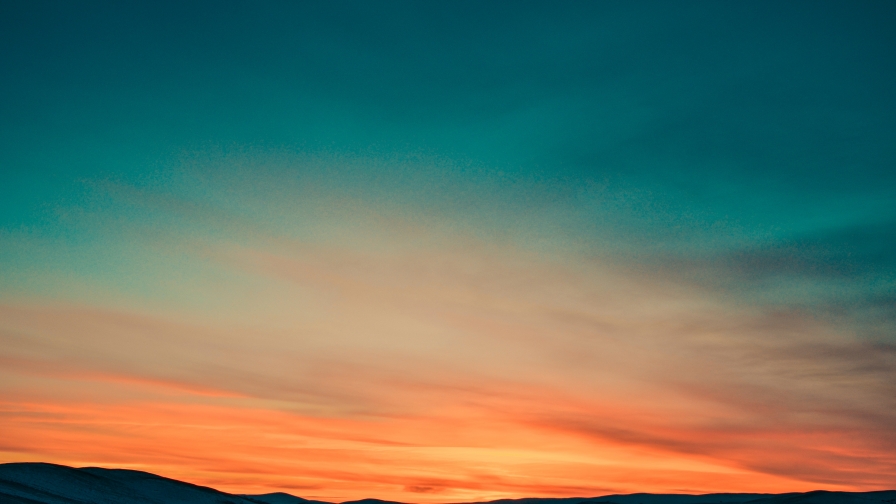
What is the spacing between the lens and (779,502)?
14725 centimetres

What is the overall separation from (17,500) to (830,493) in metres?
152

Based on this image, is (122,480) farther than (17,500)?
Yes

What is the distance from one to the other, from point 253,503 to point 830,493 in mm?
128290

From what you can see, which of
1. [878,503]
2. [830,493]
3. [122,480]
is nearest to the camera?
[122,480]

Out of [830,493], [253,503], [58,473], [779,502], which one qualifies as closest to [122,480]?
[58,473]

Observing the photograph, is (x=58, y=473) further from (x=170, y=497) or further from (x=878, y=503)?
(x=878, y=503)

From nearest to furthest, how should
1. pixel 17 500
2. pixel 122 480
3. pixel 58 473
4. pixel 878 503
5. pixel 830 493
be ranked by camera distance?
pixel 17 500 < pixel 58 473 < pixel 122 480 < pixel 878 503 < pixel 830 493

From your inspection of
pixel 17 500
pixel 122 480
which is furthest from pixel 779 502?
pixel 17 500

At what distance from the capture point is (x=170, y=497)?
393ft

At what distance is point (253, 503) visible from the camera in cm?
15362

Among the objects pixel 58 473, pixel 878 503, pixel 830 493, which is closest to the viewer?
pixel 58 473

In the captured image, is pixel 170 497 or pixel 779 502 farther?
pixel 779 502

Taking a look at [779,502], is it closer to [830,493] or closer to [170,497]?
[830,493]

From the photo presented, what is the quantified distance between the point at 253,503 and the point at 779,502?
11761 centimetres
